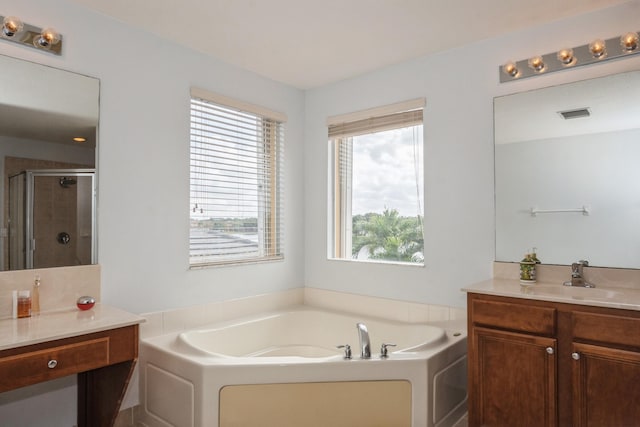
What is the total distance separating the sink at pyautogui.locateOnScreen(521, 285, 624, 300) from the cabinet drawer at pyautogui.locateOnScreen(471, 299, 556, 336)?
0.09 meters

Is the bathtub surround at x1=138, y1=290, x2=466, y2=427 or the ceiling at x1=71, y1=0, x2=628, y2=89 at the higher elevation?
the ceiling at x1=71, y1=0, x2=628, y2=89

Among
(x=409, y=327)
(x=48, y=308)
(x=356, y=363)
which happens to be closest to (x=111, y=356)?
(x=48, y=308)

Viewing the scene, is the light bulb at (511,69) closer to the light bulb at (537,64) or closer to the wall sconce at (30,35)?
the light bulb at (537,64)

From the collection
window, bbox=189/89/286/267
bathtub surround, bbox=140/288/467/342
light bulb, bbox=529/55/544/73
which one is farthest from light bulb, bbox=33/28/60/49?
light bulb, bbox=529/55/544/73

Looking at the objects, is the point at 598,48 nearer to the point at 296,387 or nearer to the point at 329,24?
the point at 329,24

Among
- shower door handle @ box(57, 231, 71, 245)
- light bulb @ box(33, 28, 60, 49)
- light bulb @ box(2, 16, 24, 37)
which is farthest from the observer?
shower door handle @ box(57, 231, 71, 245)

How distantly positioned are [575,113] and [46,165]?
9.87 ft

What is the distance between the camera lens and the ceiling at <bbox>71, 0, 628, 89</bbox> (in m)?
2.25

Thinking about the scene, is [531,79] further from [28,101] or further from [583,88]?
[28,101]

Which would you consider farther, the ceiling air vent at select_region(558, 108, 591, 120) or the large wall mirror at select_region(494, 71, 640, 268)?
the ceiling air vent at select_region(558, 108, 591, 120)

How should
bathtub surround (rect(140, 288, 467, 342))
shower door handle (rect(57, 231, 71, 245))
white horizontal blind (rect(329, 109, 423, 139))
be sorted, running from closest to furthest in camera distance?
shower door handle (rect(57, 231, 71, 245)) < bathtub surround (rect(140, 288, 467, 342)) < white horizontal blind (rect(329, 109, 423, 139))

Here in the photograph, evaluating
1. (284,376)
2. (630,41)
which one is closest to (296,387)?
(284,376)

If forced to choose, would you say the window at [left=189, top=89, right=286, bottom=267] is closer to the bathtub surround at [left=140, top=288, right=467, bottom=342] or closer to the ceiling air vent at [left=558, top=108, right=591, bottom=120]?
the bathtub surround at [left=140, top=288, right=467, bottom=342]

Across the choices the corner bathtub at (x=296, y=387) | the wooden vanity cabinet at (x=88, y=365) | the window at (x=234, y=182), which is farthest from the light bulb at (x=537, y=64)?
the wooden vanity cabinet at (x=88, y=365)
